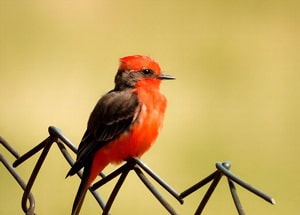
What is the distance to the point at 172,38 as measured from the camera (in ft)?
20.2

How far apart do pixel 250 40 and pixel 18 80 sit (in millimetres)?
1558

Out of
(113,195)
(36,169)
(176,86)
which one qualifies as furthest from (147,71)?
(176,86)

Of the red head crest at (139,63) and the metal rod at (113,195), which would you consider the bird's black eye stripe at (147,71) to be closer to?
the red head crest at (139,63)

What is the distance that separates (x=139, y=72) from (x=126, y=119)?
0.21 m

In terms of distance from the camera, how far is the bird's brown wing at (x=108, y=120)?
286 cm

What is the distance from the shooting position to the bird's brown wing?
9.39 ft

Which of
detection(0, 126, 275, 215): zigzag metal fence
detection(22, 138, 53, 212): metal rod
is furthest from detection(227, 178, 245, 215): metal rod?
detection(22, 138, 53, 212): metal rod

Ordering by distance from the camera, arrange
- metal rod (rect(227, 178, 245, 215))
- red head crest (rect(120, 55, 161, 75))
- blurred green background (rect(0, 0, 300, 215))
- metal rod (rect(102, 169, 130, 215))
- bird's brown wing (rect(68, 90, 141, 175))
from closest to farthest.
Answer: metal rod (rect(227, 178, 245, 215)) → metal rod (rect(102, 169, 130, 215)) → bird's brown wing (rect(68, 90, 141, 175)) → red head crest (rect(120, 55, 161, 75)) → blurred green background (rect(0, 0, 300, 215))

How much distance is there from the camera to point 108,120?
2.93 meters

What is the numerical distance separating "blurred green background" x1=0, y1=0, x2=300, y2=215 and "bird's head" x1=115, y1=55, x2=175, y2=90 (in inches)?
49.7

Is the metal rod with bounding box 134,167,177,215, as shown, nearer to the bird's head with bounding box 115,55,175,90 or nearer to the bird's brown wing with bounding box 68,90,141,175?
the bird's brown wing with bounding box 68,90,141,175

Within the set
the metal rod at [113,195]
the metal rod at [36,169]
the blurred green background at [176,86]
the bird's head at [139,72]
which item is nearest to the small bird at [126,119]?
the bird's head at [139,72]

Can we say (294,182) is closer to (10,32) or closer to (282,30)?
(282,30)

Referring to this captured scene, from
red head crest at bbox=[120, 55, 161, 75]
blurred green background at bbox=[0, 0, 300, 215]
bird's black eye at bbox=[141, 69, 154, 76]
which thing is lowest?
blurred green background at bbox=[0, 0, 300, 215]
